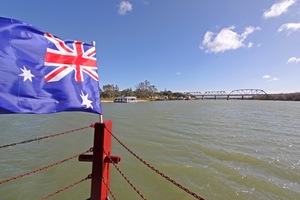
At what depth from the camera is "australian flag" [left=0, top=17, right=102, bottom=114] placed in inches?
85.0

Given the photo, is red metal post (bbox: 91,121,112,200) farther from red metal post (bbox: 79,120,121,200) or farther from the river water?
the river water

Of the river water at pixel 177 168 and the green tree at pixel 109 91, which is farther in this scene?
the green tree at pixel 109 91

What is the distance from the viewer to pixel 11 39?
2.22 meters

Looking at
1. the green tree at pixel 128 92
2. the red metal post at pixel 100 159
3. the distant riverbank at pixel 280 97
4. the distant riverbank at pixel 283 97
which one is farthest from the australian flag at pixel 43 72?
the distant riverbank at pixel 283 97

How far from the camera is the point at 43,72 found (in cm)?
248

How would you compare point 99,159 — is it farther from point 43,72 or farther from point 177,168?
point 177,168

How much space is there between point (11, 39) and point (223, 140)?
10795 mm

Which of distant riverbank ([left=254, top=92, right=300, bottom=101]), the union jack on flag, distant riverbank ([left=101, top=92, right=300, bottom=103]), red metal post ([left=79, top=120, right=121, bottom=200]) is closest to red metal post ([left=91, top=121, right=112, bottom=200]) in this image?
red metal post ([left=79, top=120, right=121, bottom=200])

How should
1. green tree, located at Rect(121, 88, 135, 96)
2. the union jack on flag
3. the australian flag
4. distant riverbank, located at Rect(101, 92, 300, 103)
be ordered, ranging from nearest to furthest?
the australian flag → the union jack on flag → distant riverbank, located at Rect(101, 92, 300, 103) → green tree, located at Rect(121, 88, 135, 96)

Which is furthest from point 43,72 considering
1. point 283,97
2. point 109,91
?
point 283,97

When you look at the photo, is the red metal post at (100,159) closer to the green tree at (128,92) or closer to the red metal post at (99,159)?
the red metal post at (99,159)

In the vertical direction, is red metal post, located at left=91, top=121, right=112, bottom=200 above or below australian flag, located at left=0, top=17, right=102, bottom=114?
below

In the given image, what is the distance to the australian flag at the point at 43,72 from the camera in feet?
7.09

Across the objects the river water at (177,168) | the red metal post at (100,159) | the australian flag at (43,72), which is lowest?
the river water at (177,168)
